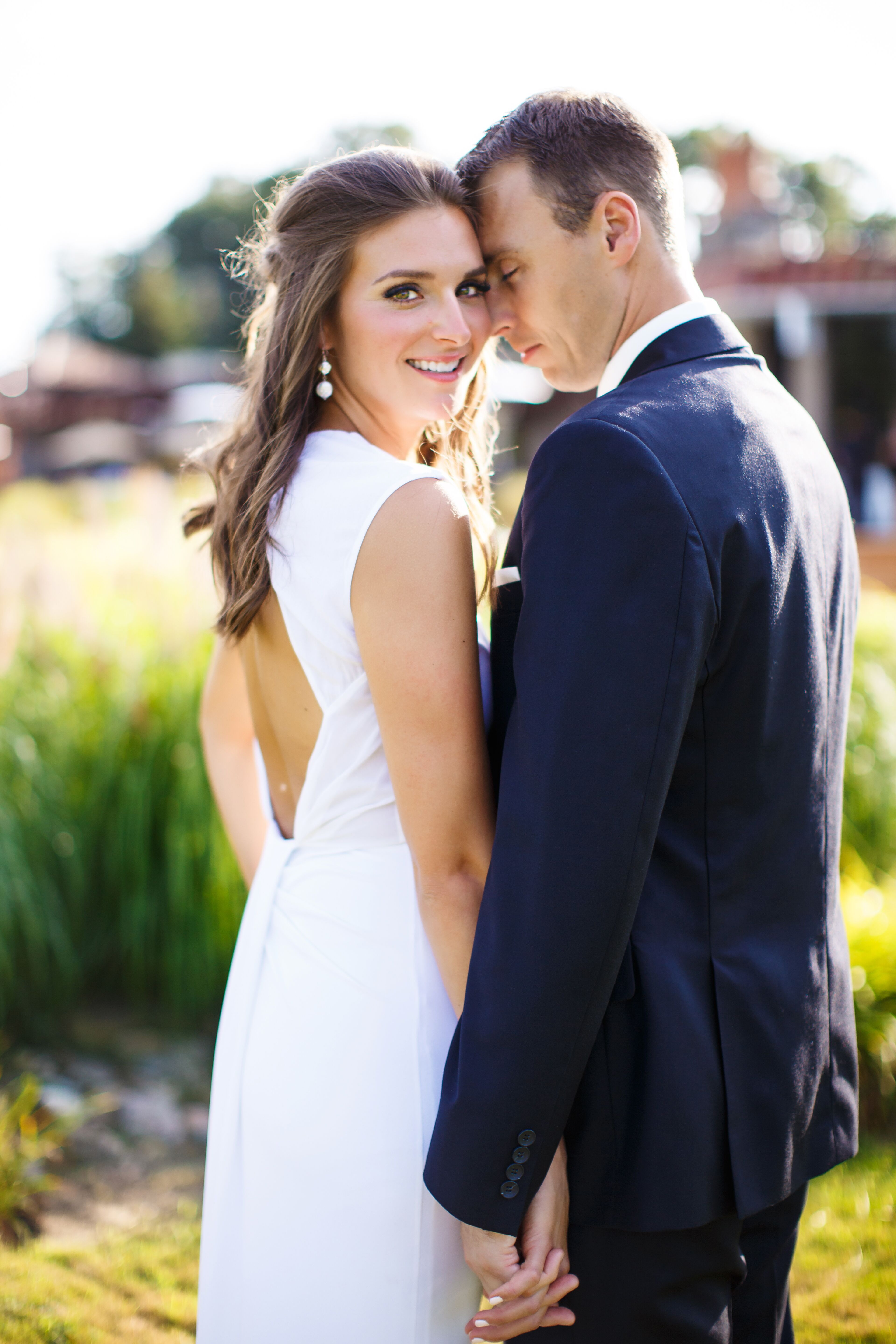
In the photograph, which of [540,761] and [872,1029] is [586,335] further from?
[872,1029]

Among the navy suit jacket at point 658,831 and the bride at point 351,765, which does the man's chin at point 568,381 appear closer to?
the bride at point 351,765

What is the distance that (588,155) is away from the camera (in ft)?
5.48

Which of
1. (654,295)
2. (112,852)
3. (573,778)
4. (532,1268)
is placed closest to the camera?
(573,778)

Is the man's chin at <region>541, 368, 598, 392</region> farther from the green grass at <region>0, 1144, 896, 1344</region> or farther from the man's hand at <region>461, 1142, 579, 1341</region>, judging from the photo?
the green grass at <region>0, 1144, 896, 1344</region>

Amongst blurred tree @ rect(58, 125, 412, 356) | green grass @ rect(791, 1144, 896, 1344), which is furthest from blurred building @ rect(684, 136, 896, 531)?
blurred tree @ rect(58, 125, 412, 356)

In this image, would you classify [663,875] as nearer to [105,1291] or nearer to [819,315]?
[105,1291]

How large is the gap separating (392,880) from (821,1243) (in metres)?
2.39

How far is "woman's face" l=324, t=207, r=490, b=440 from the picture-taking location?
1.74 metres

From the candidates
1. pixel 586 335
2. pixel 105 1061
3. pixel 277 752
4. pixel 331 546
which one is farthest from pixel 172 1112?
pixel 586 335

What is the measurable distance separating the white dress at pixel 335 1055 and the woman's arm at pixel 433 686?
2.5 inches

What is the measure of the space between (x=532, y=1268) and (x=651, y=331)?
1452 millimetres

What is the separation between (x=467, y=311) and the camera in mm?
1855

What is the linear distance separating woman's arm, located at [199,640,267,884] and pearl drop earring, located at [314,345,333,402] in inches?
30.4

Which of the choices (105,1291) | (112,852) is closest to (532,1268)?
(105,1291)
